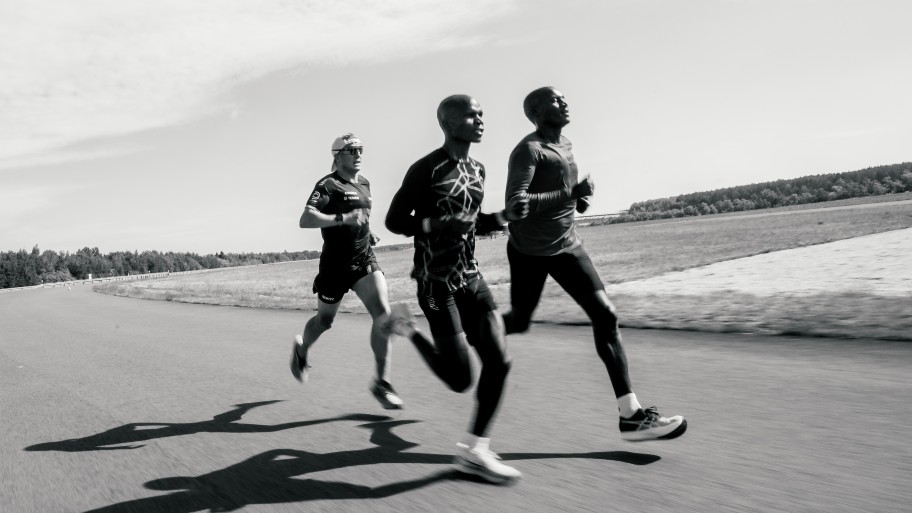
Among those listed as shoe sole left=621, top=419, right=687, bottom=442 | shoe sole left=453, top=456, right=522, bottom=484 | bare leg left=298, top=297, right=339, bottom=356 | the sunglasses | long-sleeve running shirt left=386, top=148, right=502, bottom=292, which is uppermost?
the sunglasses

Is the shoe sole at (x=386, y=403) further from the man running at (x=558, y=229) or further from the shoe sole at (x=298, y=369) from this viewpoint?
the man running at (x=558, y=229)

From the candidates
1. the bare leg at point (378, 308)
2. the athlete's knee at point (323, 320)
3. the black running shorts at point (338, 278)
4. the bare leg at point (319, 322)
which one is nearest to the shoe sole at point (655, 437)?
the bare leg at point (378, 308)

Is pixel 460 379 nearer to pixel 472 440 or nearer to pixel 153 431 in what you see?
pixel 472 440

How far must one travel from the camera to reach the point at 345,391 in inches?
227

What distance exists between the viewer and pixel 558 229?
13.7 ft

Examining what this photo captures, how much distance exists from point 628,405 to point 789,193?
93668 millimetres

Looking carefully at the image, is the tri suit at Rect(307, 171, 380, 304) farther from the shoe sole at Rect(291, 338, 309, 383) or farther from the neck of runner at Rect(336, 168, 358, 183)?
the shoe sole at Rect(291, 338, 309, 383)

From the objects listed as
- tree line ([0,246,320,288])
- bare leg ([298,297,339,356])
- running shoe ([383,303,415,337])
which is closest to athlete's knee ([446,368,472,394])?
running shoe ([383,303,415,337])

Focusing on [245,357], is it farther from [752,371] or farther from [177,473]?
[752,371]

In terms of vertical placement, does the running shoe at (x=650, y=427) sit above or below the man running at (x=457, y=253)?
below

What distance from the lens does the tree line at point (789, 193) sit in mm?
80688

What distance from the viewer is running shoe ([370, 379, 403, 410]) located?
16.3 feet

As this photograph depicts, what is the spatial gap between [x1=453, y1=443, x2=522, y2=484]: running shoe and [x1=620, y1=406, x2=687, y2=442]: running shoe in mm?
696

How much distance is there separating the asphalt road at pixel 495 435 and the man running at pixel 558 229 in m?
0.40
